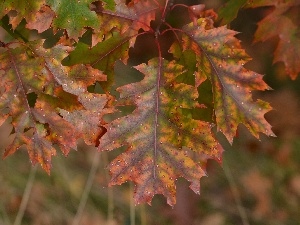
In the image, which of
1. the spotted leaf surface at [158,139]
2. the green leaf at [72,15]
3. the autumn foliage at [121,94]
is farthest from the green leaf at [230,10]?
the green leaf at [72,15]

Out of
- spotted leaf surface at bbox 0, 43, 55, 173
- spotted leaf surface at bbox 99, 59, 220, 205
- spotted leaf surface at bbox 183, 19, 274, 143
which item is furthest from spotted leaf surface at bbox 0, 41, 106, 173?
spotted leaf surface at bbox 183, 19, 274, 143

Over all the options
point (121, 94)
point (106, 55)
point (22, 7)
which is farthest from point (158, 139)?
point (22, 7)

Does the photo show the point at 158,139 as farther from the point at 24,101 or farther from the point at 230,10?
the point at 230,10

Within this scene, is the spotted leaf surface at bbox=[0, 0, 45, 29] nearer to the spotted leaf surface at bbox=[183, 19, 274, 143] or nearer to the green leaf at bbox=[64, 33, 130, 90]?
the green leaf at bbox=[64, 33, 130, 90]

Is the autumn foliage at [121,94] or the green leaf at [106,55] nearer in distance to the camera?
the autumn foliage at [121,94]

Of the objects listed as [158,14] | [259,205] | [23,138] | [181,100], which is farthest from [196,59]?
[158,14]

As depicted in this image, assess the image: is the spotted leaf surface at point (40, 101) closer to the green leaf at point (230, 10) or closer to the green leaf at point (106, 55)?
the green leaf at point (106, 55)

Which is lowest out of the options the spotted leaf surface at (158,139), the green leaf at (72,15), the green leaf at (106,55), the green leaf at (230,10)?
the spotted leaf surface at (158,139)

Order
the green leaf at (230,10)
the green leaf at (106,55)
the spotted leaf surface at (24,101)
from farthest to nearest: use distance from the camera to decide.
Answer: the green leaf at (230,10), the green leaf at (106,55), the spotted leaf surface at (24,101)
